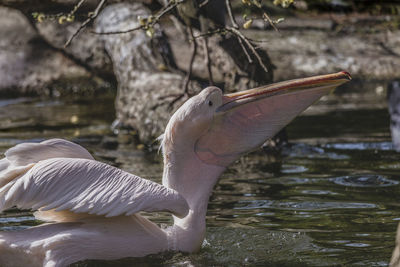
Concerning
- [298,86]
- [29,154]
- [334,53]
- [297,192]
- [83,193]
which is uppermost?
[298,86]

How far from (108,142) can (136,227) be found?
3.56 m

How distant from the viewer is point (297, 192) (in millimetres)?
4859

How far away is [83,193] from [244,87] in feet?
10.2

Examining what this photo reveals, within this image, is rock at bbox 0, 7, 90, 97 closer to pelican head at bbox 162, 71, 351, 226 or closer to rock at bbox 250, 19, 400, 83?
rock at bbox 250, 19, 400, 83

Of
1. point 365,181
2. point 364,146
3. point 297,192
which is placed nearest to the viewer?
point 297,192

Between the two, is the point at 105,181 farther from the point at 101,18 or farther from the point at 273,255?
the point at 101,18

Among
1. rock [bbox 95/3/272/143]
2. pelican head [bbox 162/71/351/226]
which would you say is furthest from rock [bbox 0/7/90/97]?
pelican head [bbox 162/71/351/226]

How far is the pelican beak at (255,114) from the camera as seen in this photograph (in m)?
3.34

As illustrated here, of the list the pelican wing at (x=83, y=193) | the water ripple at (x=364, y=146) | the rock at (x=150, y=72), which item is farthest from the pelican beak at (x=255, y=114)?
the water ripple at (x=364, y=146)

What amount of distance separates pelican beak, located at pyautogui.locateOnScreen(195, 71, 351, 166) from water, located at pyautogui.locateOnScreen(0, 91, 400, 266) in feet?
1.67

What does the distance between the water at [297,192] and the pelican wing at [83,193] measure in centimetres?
30

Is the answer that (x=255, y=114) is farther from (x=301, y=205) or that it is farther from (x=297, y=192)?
(x=297, y=192)

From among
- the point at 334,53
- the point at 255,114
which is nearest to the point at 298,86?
the point at 255,114

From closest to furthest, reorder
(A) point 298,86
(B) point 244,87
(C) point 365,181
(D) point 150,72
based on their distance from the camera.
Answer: (A) point 298,86, (C) point 365,181, (B) point 244,87, (D) point 150,72
